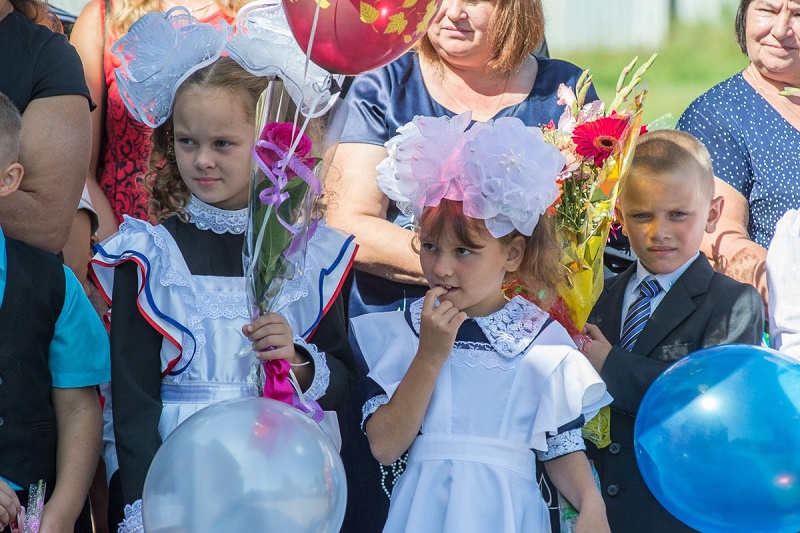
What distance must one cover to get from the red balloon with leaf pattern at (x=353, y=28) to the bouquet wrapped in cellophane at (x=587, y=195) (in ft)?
2.28

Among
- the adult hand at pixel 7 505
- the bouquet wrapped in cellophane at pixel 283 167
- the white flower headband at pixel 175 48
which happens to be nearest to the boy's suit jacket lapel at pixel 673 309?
the bouquet wrapped in cellophane at pixel 283 167

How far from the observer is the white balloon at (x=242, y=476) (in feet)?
7.77

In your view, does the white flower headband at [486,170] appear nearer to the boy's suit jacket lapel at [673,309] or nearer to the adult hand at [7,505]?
the boy's suit jacket lapel at [673,309]

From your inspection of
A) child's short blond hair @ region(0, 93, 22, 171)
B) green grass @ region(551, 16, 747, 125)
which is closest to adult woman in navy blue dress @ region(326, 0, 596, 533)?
child's short blond hair @ region(0, 93, 22, 171)

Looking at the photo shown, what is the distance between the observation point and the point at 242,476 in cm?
238

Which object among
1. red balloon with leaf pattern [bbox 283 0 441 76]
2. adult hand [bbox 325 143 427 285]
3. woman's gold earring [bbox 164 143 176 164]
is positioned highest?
red balloon with leaf pattern [bbox 283 0 441 76]

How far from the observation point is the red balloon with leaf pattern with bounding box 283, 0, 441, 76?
2.62m

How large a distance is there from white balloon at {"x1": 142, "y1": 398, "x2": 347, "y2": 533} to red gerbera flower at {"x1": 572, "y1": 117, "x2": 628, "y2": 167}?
46.5 inches

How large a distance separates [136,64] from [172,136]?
23 cm

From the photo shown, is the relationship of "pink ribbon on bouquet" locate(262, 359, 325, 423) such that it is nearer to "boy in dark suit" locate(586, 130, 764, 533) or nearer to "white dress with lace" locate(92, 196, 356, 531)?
"white dress with lace" locate(92, 196, 356, 531)

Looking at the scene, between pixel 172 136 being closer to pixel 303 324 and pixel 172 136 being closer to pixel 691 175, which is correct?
pixel 303 324

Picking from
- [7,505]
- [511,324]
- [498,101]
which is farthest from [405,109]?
[7,505]

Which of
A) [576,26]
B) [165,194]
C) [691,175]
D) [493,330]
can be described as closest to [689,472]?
[493,330]

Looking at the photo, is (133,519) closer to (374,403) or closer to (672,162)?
(374,403)
